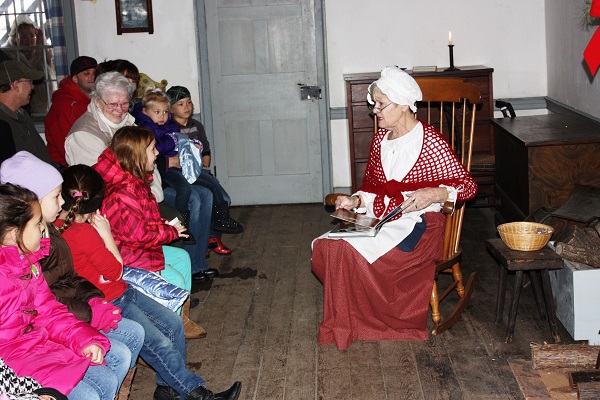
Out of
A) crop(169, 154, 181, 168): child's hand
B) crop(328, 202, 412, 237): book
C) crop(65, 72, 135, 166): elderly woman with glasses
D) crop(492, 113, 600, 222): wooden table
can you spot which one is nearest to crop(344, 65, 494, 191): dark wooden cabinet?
crop(492, 113, 600, 222): wooden table

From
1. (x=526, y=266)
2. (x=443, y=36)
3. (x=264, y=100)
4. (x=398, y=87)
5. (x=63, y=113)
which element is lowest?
(x=526, y=266)

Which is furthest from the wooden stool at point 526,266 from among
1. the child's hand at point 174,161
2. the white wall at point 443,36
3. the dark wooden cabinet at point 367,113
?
the white wall at point 443,36

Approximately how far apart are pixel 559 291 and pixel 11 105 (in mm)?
3247

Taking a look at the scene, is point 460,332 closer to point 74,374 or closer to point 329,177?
point 74,374

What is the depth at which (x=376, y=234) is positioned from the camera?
4.05 metres

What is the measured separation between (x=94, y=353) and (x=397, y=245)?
1.69 metres

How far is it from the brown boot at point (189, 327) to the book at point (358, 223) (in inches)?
34.8

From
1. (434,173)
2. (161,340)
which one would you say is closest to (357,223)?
(434,173)

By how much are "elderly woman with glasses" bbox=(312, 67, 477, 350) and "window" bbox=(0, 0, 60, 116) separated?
13.5 ft

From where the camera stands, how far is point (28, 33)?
729cm

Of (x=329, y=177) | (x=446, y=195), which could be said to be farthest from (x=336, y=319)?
(x=329, y=177)

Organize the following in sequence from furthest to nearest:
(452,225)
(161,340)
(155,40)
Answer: (155,40)
(452,225)
(161,340)

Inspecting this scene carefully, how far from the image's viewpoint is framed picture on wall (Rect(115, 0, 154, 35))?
283 inches

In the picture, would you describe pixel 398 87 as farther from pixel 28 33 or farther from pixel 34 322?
pixel 28 33
